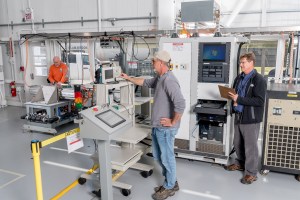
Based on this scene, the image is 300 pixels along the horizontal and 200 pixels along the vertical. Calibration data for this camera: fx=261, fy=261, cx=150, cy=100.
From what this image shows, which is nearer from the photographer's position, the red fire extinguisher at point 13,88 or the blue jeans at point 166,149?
the blue jeans at point 166,149

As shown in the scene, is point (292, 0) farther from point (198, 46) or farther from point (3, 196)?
point (3, 196)

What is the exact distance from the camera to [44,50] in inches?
282

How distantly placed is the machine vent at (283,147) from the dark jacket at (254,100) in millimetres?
380

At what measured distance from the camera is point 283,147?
3.31 meters

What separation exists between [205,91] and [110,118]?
161cm

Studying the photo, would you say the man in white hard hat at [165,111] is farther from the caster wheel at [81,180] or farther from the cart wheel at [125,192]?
the caster wheel at [81,180]

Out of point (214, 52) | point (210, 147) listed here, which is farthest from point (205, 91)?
A: point (210, 147)

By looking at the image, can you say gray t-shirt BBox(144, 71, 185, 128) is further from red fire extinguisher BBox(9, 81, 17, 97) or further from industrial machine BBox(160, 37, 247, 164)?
red fire extinguisher BBox(9, 81, 17, 97)

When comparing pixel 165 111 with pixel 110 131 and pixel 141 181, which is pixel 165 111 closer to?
pixel 110 131

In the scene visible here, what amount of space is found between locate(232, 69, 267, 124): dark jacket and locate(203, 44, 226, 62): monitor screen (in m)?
0.52

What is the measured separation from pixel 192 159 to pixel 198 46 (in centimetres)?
165

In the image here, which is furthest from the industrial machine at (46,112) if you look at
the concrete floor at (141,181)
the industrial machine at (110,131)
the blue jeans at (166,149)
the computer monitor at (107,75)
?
the blue jeans at (166,149)

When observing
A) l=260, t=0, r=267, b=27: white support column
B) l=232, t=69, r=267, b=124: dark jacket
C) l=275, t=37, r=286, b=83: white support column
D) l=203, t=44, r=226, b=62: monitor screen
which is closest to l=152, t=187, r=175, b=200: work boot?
l=232, t=69, r=267, b=124: dark jacket

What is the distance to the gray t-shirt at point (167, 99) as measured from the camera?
8.68 feet
